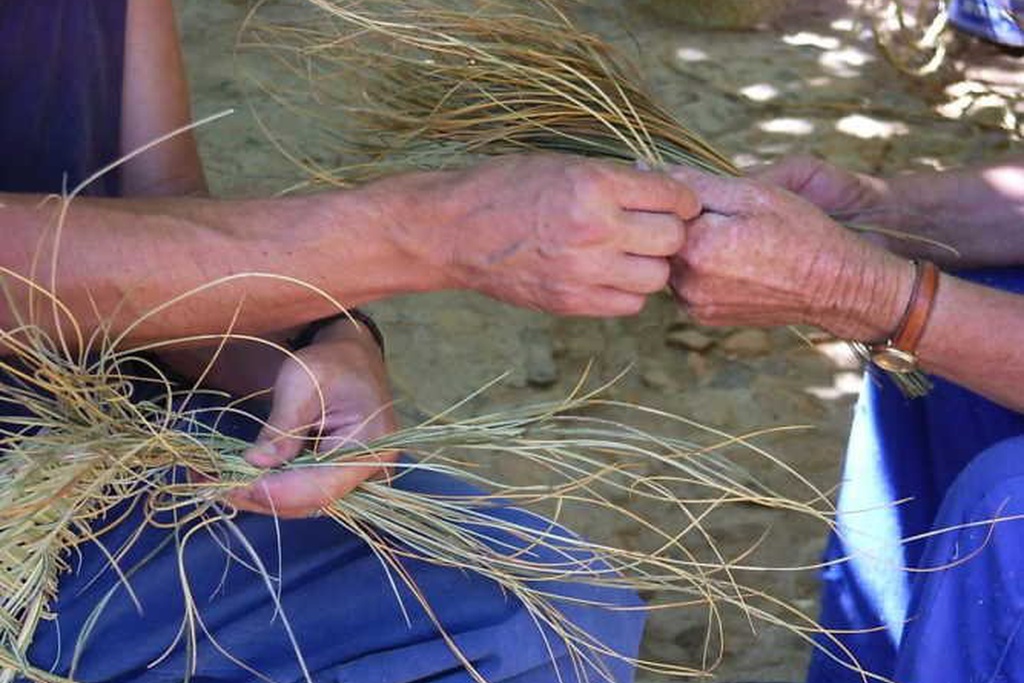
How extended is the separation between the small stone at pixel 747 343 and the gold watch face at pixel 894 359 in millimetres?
1354

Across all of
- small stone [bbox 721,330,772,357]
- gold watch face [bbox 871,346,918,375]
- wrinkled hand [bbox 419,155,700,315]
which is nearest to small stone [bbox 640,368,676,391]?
small stone [bbox 721,330,772,357]

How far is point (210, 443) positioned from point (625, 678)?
1.73 ft

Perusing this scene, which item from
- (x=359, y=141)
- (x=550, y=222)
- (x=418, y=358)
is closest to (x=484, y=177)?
(x=550, y=222)

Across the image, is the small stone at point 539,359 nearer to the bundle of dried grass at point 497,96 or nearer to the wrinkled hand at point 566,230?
the bundle of dried grass at point 497,96

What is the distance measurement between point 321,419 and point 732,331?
168 centimetres

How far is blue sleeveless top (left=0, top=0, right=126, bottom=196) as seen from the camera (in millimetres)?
1680

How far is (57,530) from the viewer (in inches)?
55.4

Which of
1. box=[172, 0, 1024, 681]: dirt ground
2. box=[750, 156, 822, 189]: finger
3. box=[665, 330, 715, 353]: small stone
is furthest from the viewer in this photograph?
box=[665, 330, 715, 353]: small stone

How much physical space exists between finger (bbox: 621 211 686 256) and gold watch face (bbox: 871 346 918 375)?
32 cm

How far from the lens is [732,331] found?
10.3ft

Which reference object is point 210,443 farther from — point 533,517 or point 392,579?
point 533,517

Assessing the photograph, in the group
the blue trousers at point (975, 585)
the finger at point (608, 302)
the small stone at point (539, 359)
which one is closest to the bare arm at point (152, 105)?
the finger at point (608, 302)

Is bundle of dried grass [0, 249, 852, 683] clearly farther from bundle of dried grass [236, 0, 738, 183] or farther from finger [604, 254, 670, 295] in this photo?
bundle of dried grass [236, 0, 738, 183]

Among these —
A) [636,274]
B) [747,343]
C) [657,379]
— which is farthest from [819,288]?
[747,343]
